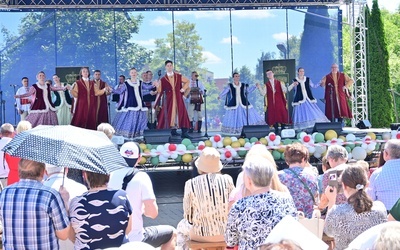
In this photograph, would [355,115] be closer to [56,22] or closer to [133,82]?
[133,82]

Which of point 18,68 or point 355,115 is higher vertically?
point 18,68

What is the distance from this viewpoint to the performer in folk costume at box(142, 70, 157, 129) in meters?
11.3

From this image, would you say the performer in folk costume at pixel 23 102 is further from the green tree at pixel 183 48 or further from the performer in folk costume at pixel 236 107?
the performer in folk costume at pixel 236 107

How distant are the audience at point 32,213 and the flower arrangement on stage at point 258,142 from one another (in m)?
6.03

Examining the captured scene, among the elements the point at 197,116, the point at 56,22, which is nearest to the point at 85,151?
the point at 197,116

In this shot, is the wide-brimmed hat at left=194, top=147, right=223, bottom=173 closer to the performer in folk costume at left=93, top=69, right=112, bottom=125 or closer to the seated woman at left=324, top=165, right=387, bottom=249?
the seated woman at left=324, top=165, right=387, bottom=249

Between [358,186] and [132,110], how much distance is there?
8304 mm

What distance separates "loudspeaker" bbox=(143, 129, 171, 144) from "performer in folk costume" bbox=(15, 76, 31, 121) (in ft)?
10.6

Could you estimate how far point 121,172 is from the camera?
11.5 ft

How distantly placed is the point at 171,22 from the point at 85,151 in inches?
437

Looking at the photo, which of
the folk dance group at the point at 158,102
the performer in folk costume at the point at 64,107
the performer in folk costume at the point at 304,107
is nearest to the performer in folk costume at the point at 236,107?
the folk dance group at the point at 158,102

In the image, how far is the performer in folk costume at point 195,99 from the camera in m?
11.8

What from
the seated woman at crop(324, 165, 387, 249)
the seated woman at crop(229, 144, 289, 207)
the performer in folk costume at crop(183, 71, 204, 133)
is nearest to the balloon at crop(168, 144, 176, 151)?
the performer in folk costume at crop(183, 71, 204, 133)

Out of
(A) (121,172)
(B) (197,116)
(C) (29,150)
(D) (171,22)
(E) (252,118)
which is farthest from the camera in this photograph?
(D) (171,22)
